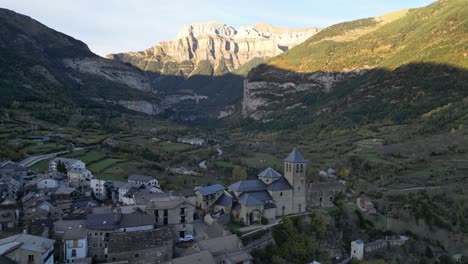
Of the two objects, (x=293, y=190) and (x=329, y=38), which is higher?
(x=329, y=38)

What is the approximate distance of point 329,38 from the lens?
19138 cm

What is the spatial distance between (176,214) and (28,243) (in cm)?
1189

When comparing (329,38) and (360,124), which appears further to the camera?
(329,38)

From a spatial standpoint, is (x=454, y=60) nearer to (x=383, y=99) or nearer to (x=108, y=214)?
(x=383, y=99)

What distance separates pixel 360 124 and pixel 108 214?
292 feet

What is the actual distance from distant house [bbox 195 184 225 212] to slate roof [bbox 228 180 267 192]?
66.4 inches

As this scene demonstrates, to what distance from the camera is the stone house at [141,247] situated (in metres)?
30.9

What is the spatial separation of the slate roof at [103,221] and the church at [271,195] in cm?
1127

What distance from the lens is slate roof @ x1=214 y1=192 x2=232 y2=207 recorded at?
40406mm

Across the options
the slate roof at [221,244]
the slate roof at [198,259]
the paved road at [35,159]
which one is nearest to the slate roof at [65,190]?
the paved road at [35,159]

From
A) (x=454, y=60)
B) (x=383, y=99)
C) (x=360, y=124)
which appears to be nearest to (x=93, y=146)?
(x=360, y=124)

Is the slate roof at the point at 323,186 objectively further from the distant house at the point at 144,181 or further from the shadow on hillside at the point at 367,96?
the shadow on hillside at the point at 367,96

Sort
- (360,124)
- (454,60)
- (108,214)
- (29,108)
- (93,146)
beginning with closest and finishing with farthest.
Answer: (108,214)
(93,146)
(29,108)
(360,124)
(454,60)

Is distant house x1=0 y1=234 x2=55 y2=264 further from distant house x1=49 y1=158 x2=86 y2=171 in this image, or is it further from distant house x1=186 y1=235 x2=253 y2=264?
distant house x1=49 y1=158 x2=86 y2=171
